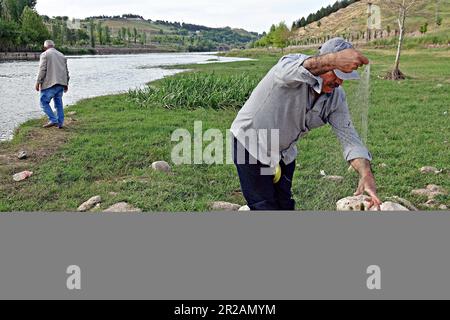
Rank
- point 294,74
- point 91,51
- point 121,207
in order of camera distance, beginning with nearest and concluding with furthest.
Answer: point 294,74 → point 121,207 → point 91,51

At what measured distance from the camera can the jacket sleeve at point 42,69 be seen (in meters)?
2.95

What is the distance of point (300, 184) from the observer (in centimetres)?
244

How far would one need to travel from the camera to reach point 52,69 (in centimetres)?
310

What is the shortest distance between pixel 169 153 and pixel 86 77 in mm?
1194

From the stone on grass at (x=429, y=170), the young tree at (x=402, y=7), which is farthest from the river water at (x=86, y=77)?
the stone on grass at (x=429, y=170)

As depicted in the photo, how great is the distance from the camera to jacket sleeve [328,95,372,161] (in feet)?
4.23

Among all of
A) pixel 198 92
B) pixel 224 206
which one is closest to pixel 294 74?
pixel 224 206

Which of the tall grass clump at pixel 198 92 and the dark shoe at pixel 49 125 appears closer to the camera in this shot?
the dark shoe at pixel 49 125

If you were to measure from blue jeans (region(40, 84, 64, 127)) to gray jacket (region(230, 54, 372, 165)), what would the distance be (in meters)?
2.06

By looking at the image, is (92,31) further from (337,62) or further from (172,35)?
(337,62)

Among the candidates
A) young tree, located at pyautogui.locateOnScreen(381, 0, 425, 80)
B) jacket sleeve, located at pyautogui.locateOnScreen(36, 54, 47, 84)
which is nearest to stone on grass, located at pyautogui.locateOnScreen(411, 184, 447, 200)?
young tree, located at pyautogui.locateOnScreen(381, 0, 425, 80)

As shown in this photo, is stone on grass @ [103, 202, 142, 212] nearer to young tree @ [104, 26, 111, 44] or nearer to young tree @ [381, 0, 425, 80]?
young tree @ [104, 26, 111, 44]

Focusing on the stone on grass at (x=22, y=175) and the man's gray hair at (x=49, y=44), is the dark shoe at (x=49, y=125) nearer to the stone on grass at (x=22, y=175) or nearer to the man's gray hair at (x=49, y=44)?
the man's gray hair at (x=49, y=44)

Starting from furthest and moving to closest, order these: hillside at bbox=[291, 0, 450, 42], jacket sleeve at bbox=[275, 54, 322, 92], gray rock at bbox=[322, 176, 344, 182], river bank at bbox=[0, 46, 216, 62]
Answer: river bank at bbox=[0, 46, 216, 62] → gray rock at bbox=[322, 176, 344, 182] → hillside at bbox=[291, 0, 450, 42] → jacket sleeve at bbox=[275, 54, 322, 92]
